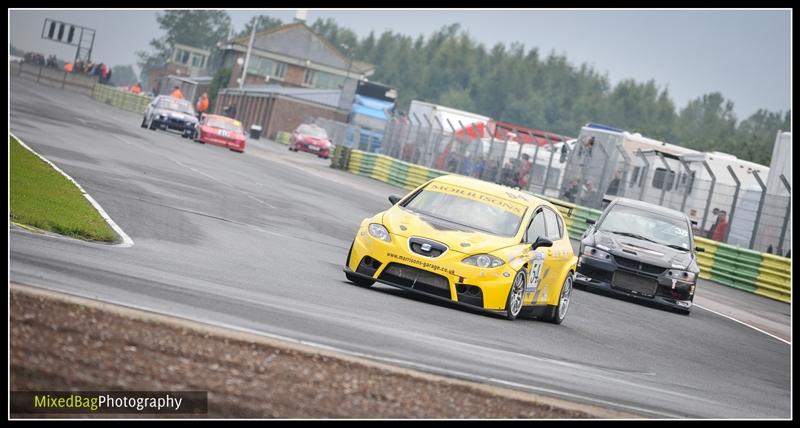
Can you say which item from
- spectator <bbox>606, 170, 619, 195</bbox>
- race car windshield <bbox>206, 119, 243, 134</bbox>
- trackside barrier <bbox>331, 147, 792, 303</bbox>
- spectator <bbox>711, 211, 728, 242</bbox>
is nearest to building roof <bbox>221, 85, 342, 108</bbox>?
race car windshield <bbox>206, 119, 243, 134</bbox>

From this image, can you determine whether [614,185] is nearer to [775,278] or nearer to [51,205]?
[775,278]

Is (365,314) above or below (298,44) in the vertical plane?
below

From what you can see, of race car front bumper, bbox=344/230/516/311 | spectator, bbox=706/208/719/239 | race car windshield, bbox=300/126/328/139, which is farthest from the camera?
race car windshield, bbox=300/126/328/139

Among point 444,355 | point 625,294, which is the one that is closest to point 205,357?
point 444,355

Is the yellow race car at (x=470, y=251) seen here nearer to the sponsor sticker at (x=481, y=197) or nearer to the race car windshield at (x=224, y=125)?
the sponsor sticker at (x=481, y=197)

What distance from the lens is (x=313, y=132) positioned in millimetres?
66688

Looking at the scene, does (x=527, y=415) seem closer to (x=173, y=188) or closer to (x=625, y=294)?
(x=625, y=294)

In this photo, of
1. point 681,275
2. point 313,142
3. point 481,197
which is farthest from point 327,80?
point 481,197

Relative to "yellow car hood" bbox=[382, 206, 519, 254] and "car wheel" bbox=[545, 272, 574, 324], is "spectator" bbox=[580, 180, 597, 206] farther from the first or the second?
"yellow car hood" bbox=[382, 206, 519, 254]

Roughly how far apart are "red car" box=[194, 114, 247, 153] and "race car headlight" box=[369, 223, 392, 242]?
121 feet

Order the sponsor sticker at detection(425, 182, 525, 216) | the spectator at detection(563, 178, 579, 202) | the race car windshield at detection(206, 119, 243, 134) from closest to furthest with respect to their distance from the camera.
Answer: the sponsor sticker at detection(425, 182, 525, 216)
the spectator at detection(563, 178, 579, 202)
the race car windshield at detection(206, 119, 243, 134)

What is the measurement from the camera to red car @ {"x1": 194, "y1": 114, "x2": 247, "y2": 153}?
166 ft

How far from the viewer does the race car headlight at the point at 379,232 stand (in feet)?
45.9

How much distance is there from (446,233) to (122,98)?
86832 millimetres
